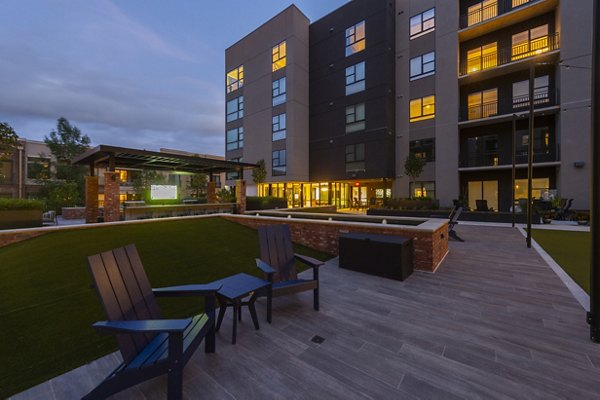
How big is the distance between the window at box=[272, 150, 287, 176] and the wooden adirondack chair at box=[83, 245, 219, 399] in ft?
75.0

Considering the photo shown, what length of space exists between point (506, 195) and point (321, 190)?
605 inches

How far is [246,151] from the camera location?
28.7m

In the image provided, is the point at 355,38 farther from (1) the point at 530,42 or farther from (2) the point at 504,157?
(2) the point at 504,157

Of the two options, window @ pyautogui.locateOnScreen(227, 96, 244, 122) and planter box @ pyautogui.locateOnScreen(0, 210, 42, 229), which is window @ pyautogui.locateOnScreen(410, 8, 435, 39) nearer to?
window @ pyautogui.locateOnScreen(227, 96, 244, 122)

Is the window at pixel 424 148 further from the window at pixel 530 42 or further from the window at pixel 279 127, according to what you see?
the window at pixel 279 127

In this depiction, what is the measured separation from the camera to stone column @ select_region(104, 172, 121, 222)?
11578 millimetres

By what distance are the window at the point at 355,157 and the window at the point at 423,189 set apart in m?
4.54

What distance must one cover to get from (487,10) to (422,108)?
25.9 ft

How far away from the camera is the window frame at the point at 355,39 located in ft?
73.1

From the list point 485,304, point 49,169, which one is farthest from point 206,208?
point 49,169

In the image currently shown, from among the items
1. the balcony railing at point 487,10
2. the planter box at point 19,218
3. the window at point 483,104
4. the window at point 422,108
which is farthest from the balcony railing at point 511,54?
the planter box at point 19,218

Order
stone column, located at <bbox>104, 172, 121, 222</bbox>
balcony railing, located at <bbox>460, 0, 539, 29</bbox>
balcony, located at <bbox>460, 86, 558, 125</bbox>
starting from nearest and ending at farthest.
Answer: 1. stone column, located at <bbox>104, 172, 121, 222</bbox>
2. balcony, located at <bbox>460, 86, 558, 125</bbox>
3. balcony railing, located at <bbox>460, 0, 539, 29</bbox>

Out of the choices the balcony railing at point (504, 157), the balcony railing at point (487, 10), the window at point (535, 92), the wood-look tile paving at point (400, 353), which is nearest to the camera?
the wood-look tile paving at point (400, 353)

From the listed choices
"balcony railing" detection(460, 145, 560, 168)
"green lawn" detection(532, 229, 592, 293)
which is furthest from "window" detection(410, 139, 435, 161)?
"green lawn" detection(532, 229, 592, 293)
